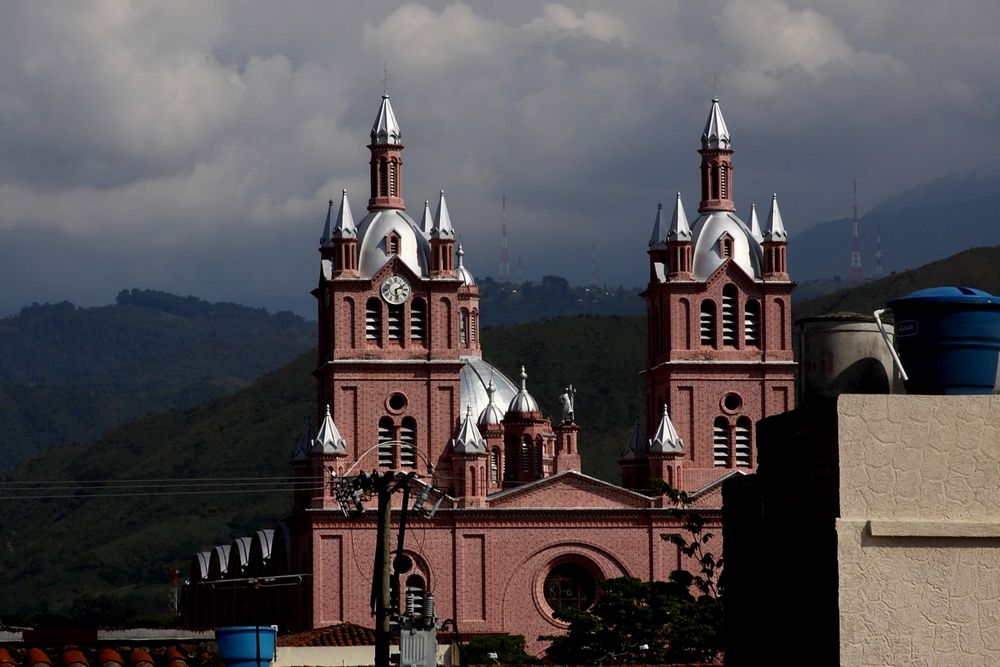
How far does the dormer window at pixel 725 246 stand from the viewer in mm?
72031

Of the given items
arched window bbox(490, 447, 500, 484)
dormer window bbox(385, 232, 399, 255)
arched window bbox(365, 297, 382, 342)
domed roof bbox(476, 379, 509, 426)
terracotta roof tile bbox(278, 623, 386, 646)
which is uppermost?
dormer window bbox(385, 232, 399, 255)

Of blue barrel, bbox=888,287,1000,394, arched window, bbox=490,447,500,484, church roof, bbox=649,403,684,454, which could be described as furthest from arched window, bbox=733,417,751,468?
blue barrel, bbox=888,287,1000,394

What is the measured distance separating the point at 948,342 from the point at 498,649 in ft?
162

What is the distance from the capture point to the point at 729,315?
236 ft

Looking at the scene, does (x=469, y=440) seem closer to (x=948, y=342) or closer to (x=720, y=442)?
(x=720, y=442)

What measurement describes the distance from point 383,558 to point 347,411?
1651 inches

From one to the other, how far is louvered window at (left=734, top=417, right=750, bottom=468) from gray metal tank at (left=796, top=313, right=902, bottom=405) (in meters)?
55.0

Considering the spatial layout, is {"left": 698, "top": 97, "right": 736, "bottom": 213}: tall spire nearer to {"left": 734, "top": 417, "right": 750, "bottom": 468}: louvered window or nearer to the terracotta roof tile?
{"left": 734, "top": 417, "right": 750, "bottom": 468}: louvered window

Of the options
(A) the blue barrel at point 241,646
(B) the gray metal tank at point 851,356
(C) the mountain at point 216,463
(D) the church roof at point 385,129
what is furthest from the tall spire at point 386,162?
(C) the mountain at point 216,463

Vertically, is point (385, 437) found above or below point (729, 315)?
below

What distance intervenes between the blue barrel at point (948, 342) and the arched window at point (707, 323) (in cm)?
5625

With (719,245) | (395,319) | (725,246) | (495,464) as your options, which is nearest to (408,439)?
(395,319)

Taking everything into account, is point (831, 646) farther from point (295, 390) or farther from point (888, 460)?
point (295, 390)

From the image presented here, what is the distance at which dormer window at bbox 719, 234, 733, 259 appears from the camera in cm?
7203
